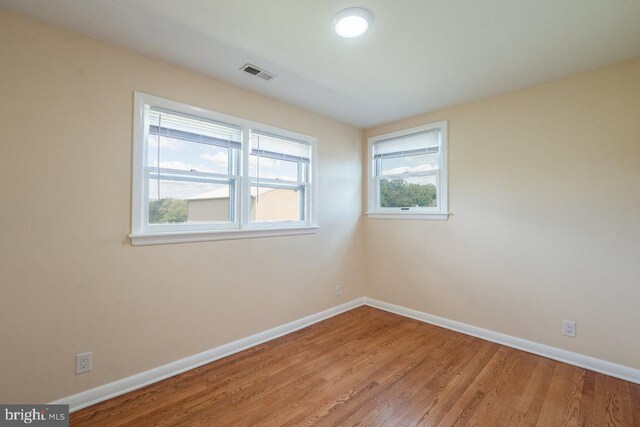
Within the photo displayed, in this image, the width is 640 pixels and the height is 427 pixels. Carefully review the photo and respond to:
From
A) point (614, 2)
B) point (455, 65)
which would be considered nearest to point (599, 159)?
point (614, 2)

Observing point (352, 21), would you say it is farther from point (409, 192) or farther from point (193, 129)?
point (409, 192)

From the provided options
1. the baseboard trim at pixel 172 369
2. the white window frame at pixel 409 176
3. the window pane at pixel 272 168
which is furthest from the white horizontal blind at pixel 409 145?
the baseboard trim at pixel 172 369

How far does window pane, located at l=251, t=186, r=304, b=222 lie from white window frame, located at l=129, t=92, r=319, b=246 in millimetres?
68

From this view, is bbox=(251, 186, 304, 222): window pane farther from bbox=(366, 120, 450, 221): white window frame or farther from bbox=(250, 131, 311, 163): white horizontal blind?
bbox=(366, 120, 450, 221): white window frame

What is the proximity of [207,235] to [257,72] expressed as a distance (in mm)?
1462

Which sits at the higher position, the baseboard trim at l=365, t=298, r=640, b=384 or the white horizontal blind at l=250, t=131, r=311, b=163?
the white horizontal blind at l=250, t=131, r=311, b=163

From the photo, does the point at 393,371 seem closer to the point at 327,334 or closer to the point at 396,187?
the point at 327,334

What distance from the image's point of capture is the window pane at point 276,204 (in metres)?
2.90

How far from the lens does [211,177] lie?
8.29ft

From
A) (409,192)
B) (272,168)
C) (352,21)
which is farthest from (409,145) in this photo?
(352,21)

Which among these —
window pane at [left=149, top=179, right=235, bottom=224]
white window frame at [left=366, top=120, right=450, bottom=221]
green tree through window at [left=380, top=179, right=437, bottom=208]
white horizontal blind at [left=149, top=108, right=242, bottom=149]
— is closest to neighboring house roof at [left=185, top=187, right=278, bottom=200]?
window pane at [left=149, top=179, right=235, bottom=224]

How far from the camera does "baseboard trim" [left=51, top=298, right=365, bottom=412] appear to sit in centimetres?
187

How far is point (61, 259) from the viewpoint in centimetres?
181

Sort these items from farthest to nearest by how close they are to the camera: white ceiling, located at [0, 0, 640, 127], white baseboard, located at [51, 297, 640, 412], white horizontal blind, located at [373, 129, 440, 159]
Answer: white horizontal blind, located at [373, 129, 440, 159] < white baseboard, located at [51, 297, 640, 412] < white ceiling, located at [0, 0, 640, 127]
